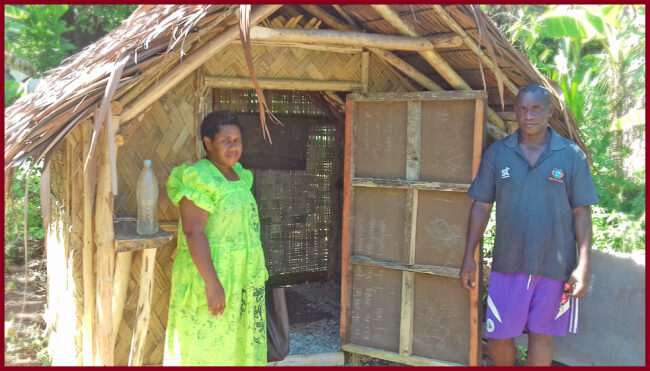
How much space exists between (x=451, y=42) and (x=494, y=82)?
2.31 feet

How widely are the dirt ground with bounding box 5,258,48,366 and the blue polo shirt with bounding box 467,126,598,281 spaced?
2704 mm

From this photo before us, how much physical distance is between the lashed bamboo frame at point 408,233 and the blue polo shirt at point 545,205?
25.9 inches

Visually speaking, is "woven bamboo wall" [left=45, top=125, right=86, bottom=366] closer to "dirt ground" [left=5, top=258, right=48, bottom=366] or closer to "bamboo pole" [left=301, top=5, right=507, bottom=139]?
"dirt ground" [left=5, top=258, right=48, bottom=366]

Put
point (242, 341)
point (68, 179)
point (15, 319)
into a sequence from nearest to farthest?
point (242, 341) < point (68, 179) < point (15, 319)

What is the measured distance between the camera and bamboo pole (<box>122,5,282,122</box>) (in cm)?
307

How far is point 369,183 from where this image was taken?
13.8 feet

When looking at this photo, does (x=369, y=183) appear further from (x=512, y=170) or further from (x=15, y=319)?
(x=15, y=319)

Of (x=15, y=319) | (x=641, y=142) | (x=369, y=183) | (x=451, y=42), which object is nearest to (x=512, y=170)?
(x=451, y=42)

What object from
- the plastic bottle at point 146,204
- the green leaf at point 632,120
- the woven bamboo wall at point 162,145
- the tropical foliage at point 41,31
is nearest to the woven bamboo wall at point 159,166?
the woven bamboo wall at point 162,145

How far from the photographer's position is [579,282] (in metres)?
3.05

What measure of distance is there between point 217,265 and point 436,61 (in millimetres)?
1954

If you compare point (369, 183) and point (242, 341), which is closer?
point (242, 341)

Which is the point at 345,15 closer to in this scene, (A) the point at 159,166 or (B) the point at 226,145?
(B) the point at 226,145

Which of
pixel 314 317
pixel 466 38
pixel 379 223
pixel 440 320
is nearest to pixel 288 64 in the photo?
pixel 466 38
